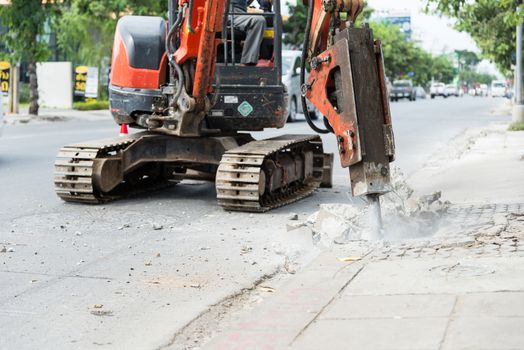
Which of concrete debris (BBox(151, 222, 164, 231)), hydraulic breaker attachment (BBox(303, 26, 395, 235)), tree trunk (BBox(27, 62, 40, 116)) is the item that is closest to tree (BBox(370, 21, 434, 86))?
tree trunk (BBox(27, 62, 40, 116))

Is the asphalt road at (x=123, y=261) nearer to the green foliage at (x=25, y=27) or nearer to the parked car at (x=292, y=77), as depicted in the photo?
the parked car at (x=292, y=77)

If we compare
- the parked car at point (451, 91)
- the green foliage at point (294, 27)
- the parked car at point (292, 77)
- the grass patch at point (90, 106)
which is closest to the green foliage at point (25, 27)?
the parked car at point (292, 77)

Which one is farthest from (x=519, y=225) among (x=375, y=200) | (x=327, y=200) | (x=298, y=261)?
(x=327, y=200)

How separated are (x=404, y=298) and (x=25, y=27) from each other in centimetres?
2563

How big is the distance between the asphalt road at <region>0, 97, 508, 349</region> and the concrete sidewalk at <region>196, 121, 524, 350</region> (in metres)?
0.51

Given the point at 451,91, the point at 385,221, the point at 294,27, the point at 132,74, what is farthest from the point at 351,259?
the point at 451,91

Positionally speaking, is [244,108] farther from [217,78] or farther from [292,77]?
[292,77]

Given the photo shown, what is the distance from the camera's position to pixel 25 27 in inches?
1180

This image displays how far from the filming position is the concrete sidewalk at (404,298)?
212 inches

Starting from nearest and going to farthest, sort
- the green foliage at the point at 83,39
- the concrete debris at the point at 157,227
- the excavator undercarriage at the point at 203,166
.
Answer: the concrete debris at the point at 157,227, the excavator undercarriage at the point at 203,166, the green foliage at the point at 83,39

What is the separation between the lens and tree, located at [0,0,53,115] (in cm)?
2988

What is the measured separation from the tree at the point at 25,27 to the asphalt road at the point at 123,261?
17.2m

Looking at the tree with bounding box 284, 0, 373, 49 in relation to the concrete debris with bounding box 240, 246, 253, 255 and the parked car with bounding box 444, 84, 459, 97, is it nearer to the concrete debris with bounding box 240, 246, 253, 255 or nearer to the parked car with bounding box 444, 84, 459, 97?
the parked car with bounding box 444, 84, 459, 97

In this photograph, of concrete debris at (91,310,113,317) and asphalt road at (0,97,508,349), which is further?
concrete debris at (91,310,113,317)
